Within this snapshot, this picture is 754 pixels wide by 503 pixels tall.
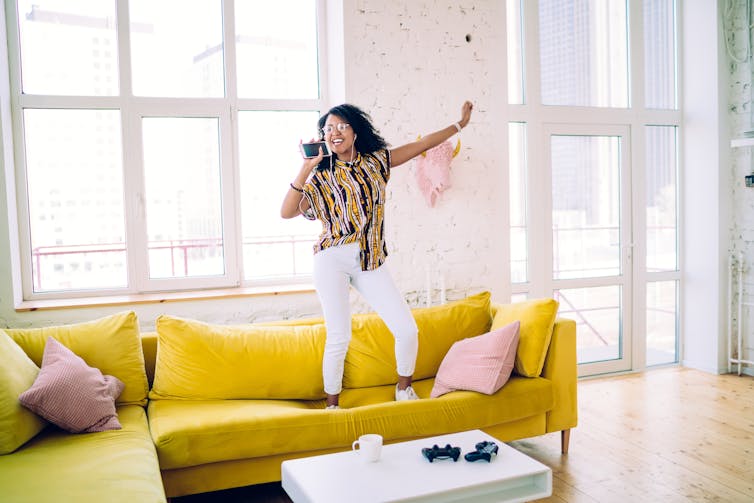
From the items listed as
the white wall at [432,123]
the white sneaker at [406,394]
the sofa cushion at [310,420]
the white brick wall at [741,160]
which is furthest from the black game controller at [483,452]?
the white brick wall at [741,160]

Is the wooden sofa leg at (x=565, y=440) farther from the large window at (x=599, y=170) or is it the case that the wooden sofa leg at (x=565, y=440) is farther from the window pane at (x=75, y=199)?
the window pane at (x=75, y=199)

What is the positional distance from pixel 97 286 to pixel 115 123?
3.02 ft

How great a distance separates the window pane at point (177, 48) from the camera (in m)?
3.86

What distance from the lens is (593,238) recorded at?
4.83 m

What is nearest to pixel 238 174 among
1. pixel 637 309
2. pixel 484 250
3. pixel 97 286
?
pixel 97 286

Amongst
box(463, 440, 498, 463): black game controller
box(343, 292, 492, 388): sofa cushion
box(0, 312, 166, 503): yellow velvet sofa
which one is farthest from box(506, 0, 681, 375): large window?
box(0, 312, 166, 503): yellow velvet sofa

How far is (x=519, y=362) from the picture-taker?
128 inches

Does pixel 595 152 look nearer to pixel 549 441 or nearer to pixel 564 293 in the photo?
pixel 564 293

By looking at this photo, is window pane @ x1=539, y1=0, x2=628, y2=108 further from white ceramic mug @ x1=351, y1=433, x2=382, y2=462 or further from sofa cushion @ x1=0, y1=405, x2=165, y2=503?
sofa cushion @ x1=0, y1=405, x2=165, y2=503

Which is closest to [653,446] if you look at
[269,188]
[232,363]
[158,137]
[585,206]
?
[585,206]

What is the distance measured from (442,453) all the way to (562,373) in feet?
3.90

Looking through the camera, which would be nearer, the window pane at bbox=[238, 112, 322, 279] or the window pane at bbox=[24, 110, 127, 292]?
the window pane at bbox=[24, 110, 127, 292]

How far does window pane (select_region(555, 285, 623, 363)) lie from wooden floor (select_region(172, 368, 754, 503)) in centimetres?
27

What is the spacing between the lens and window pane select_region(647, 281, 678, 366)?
504 cm
